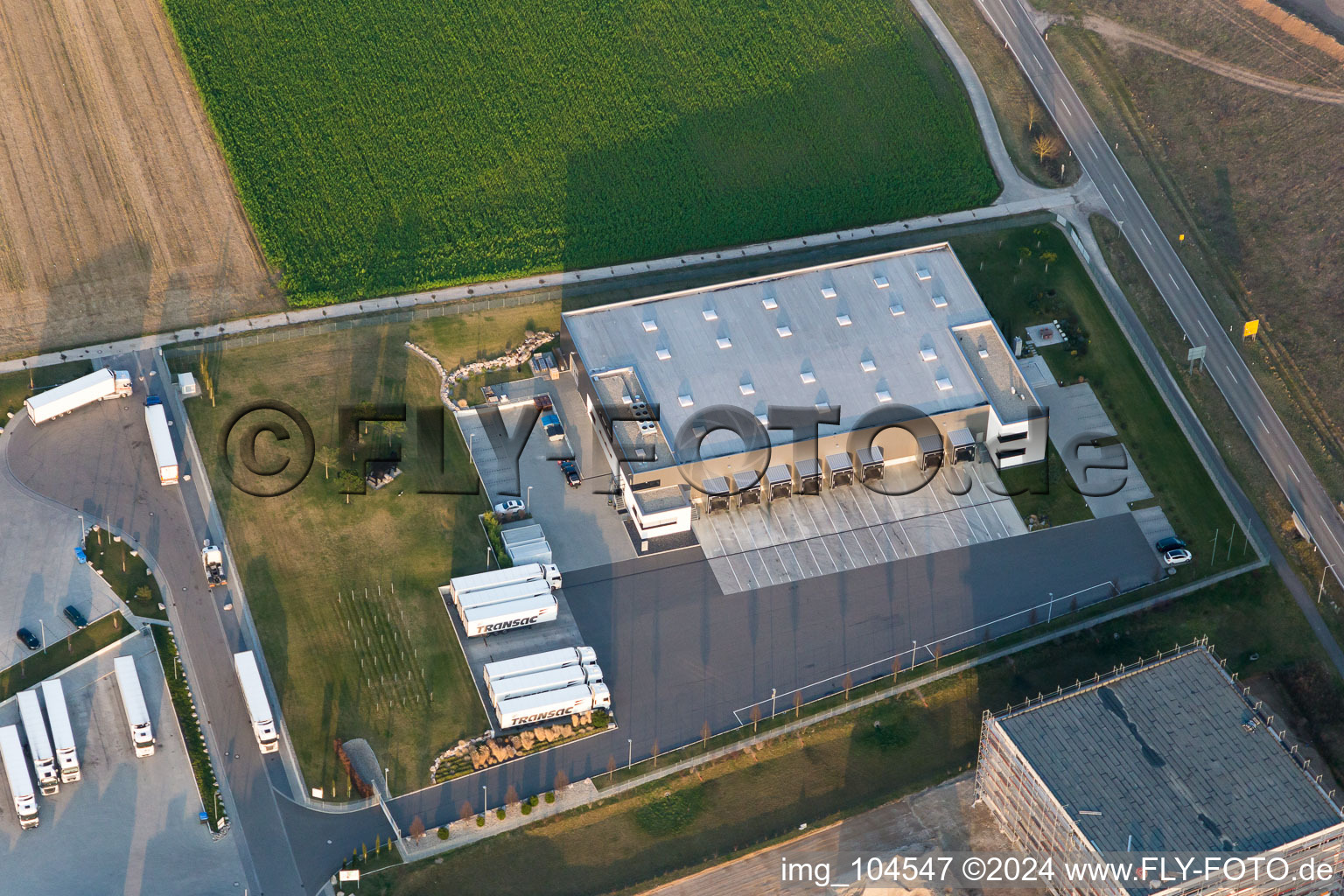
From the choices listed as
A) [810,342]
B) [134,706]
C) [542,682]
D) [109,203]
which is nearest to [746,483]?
[810,342]

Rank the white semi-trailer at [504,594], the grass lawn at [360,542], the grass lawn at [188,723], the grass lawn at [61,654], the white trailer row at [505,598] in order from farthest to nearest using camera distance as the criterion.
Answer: the white semi-trailer at [504,594]
the white trailer row at [505,598]
the grass lawn at [360,542]
the grass lawn at [61,654]
the grass lawn at [188,723]

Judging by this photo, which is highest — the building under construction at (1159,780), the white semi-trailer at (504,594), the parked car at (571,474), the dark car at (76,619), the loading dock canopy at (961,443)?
the dark car at (76,619)

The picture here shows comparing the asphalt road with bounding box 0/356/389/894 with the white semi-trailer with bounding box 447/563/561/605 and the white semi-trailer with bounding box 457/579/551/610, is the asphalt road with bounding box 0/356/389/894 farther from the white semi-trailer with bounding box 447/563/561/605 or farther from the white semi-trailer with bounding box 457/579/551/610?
the white semi-trailer with bounding box 457/579/551/610

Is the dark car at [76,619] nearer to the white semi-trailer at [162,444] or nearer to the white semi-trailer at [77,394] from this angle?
the white semi-trailer at [162,444]

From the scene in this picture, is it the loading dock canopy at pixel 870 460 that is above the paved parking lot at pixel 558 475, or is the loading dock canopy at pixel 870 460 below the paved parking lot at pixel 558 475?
below

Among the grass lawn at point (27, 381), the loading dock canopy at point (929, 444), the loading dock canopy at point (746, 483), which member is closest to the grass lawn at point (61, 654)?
the grass lawn at point (27, 381)

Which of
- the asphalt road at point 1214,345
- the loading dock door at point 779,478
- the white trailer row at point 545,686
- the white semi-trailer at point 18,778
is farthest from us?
the loading dock door at point 779,478
